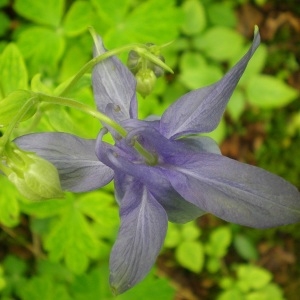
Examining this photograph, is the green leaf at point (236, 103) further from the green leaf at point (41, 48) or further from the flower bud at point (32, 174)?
the flower bud at point (32, 174)

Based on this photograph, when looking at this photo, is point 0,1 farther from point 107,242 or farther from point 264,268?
point 264,268

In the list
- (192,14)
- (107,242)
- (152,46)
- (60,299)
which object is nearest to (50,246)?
(60,299)

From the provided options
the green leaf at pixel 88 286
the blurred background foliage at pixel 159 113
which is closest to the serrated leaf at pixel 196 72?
the blurred background foliage at pixel 159 113

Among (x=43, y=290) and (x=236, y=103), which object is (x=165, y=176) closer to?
(x=43, y=290)

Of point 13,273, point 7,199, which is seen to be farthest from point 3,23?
point 13,273

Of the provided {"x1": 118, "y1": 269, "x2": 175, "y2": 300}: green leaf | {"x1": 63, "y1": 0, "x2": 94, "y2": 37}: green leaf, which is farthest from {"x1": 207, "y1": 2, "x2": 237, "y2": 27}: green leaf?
{"x1": 118, "y1": 269, "x2": 175, "y2": 300}: green leaf

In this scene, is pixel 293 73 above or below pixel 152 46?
below
